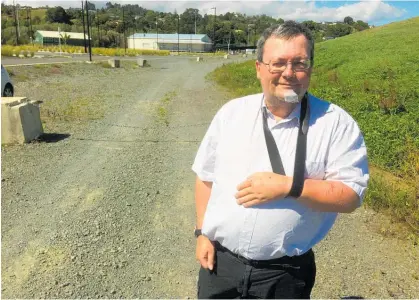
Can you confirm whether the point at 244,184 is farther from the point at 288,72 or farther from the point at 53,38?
the point at 53,38

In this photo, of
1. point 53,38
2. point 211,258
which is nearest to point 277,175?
point 211,258

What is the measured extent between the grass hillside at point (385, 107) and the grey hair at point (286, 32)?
2.96 meters

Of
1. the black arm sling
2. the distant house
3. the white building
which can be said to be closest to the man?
the black arm sling

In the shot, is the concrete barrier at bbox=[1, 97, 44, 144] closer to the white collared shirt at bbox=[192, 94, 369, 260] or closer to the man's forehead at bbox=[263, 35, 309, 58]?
the white collared shirt at bbox=[192, 94, 369, 260]

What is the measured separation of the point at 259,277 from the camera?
74.5 inches

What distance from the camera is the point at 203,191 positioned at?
2055mm

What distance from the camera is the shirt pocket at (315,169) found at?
1715mm


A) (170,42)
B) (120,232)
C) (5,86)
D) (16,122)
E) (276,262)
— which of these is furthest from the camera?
(170,42)

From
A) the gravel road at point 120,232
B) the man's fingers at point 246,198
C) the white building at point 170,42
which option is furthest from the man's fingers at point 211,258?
the white building at point 170,42

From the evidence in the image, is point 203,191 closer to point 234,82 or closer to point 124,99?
point 124,99

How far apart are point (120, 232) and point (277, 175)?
286cm

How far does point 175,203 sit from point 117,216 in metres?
0.73

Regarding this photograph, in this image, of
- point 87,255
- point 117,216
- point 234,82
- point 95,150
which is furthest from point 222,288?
point 234,82

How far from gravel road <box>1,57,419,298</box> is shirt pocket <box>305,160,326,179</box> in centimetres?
184
